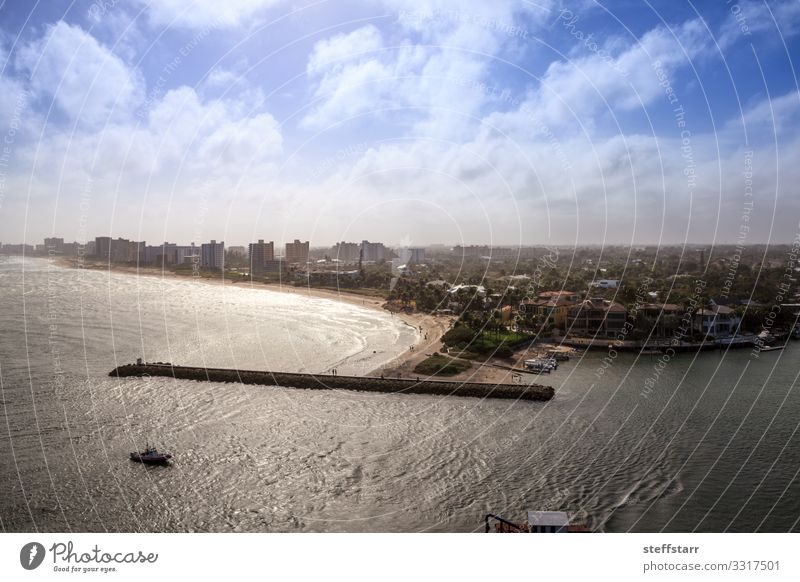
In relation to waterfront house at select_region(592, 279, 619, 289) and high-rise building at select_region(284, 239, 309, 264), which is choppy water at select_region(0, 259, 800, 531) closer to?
waterfront house at select_region(592, 279, 619, 289)

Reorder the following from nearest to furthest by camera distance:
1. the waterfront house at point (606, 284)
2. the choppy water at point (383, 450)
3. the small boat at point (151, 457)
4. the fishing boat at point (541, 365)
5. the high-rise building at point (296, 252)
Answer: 1. the choppy water at point (383, 450)
2. the small boat at point (151, 457)
3. the fishing boat at point (541, 365)
4. the waterfront house at point (606, 284)
5. the high-rise building at point (296, 252)

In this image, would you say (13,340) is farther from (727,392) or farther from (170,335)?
(727,392)

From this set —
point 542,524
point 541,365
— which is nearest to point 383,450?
point 542,524

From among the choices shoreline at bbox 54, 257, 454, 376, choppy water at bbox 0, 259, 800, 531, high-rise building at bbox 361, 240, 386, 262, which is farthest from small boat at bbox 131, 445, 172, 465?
high-rise building at bbox 361, 240, 386, 262

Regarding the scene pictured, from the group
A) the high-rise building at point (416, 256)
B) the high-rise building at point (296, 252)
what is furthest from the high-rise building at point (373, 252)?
the high-rise building at point (296, 252)
